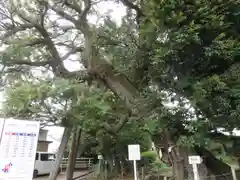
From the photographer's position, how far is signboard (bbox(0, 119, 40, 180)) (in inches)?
142

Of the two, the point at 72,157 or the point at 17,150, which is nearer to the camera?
the point at 17,150

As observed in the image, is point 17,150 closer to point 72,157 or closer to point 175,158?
point 175,158

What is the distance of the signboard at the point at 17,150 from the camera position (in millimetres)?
3600

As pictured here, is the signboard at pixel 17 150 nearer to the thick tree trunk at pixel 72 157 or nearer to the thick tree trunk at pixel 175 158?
the thick tree trunk at pixel 175 158

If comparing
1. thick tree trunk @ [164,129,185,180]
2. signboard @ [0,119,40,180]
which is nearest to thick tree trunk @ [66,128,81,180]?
thick tree trunk @ [164,129,185,180]

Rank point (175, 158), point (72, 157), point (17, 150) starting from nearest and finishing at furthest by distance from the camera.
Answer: point (17, 150) < point (175, 158) < point (72, 157)

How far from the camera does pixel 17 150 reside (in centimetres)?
370

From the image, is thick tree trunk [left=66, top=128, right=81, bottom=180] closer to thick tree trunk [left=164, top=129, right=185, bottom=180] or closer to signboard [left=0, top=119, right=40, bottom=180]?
thick tree trunk [left=164, top=129, right=185, bottom=180]

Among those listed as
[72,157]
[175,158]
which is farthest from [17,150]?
[72,157]

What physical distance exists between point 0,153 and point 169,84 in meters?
4.95

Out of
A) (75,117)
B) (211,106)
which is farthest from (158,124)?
(75,117)

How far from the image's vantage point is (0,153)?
361cm

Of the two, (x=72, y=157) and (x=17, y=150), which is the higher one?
(x=72, y=157)

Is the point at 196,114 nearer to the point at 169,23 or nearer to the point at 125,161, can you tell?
the point at 169,23
